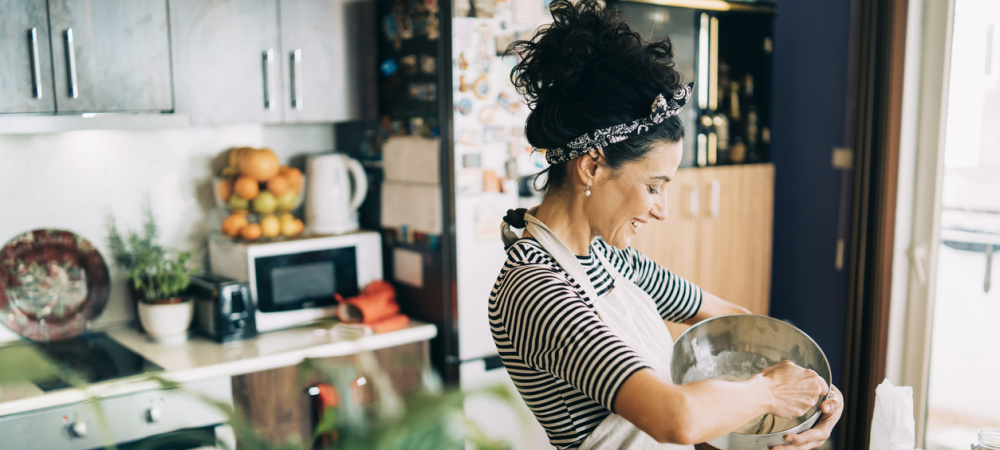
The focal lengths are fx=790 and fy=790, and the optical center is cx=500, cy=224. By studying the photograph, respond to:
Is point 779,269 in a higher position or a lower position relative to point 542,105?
lower

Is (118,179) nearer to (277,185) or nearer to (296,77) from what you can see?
(277,185)

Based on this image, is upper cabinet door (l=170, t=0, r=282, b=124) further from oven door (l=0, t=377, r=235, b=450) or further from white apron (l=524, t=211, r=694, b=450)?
white apron (l=524, t=211, r=694, b=450)

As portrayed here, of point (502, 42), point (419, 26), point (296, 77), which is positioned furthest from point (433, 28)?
point (296, 77)

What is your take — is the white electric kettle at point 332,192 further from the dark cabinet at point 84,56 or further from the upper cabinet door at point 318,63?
the dark cabinet at point 84,56

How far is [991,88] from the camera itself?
98.0 inches

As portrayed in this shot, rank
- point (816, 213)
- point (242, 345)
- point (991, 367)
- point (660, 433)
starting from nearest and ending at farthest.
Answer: point (660, 433) < point (242, 345) < point (991, 367) < point (816, 213)

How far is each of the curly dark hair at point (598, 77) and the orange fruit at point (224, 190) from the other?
1.72 metres

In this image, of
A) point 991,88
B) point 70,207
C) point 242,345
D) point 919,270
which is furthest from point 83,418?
point 991,88

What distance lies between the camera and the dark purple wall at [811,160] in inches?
118

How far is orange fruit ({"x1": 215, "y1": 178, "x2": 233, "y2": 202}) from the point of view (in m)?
2.68

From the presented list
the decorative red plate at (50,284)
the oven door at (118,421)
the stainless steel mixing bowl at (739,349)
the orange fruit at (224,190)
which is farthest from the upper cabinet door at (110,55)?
the stainless steel mixing bowl at (739,349)

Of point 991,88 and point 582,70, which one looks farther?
point 991,88

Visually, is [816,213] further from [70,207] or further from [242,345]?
[70,207]

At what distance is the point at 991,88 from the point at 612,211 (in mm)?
1863
